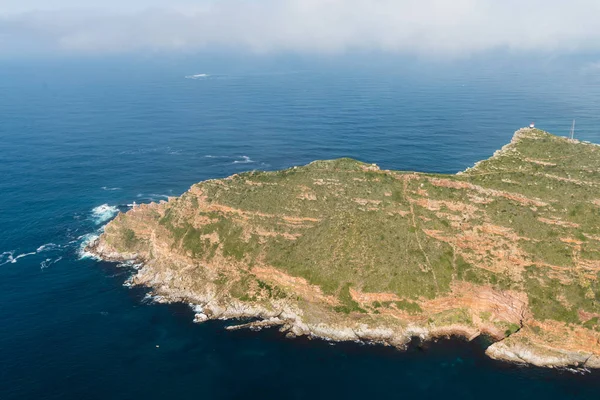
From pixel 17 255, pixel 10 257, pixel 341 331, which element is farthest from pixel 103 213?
pixel 341 331

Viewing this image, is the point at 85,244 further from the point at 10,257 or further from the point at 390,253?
the point at 390,253


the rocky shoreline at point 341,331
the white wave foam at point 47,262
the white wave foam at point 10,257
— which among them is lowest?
the rocky shoreline at point 341,331

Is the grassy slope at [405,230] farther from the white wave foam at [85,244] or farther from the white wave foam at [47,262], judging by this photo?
the white wave foam at [47,262]

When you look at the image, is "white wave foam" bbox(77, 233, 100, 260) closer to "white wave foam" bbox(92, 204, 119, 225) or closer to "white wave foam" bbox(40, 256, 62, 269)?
"white wave foam" bbox(40, 256, 62, 269)

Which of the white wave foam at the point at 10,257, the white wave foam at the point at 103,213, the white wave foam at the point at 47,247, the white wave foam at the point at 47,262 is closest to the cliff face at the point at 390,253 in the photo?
the white wave foam at the point at 47,262

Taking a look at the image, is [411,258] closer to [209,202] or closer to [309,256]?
[309,256]

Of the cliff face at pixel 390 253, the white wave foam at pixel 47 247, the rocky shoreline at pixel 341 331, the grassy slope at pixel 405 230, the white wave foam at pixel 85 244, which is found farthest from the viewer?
the white wave foam at pixel 47 247

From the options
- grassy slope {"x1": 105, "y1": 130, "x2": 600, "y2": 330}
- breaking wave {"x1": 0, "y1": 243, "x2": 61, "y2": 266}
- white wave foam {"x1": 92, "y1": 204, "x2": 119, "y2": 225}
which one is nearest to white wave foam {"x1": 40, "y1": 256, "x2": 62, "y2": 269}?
breaking wave {"x1": 0, "y1": 243, "x2": 61, "y2": 266}
